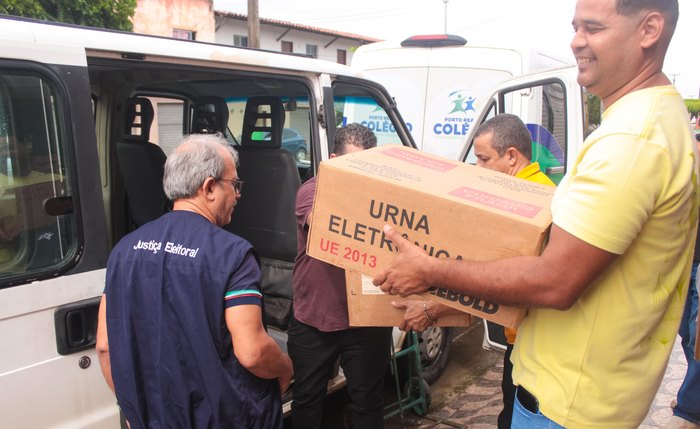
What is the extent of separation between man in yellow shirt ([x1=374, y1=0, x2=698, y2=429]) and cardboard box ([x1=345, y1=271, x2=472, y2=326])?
1.47 feet

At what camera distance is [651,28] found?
47.6 inches

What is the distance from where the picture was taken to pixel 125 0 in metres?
12.1

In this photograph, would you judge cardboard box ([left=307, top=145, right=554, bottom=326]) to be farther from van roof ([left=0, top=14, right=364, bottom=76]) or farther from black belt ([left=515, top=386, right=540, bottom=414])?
van roof ([left=0, top=14, right=364, bottom=76])

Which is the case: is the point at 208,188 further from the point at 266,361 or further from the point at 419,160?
the point at 419,160

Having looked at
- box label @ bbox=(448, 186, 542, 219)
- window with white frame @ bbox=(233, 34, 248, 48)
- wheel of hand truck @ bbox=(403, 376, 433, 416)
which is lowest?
wheel of hand truck @ bbox=(403, 376, 433, 416)

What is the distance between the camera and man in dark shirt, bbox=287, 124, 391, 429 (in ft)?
8.20

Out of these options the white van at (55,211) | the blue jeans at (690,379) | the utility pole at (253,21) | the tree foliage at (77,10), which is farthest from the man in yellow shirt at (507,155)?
the utility pole at (253,21)

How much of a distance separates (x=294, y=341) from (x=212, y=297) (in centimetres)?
110

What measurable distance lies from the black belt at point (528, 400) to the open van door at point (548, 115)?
1.43 m

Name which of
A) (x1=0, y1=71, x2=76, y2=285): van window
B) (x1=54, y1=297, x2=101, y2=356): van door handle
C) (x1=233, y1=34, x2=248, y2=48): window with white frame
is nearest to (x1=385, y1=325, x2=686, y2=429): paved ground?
(x1=54, y1=297, x2=101, y2=356): van door handle

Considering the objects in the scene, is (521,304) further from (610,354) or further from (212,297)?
(212,297)

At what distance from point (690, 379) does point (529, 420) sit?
8.01ft

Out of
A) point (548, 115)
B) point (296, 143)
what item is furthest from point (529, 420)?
point (548, 115)

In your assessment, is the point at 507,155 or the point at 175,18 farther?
the point at 175,18
